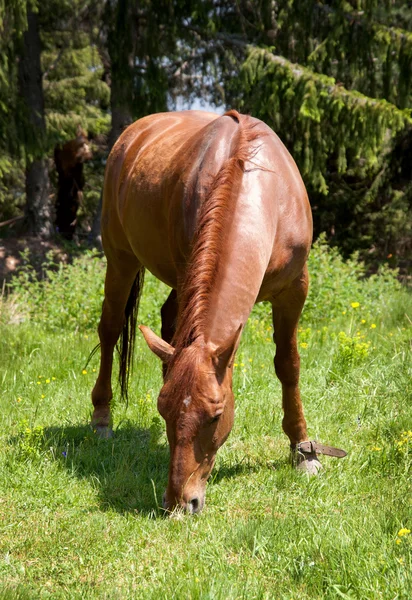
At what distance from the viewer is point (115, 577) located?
2686 millimetres

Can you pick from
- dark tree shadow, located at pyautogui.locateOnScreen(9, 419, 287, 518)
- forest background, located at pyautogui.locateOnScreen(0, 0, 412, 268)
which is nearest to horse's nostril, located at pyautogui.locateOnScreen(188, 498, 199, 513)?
dark tree shadow, located at pyautogui.locateOnScreen(9, 419, 287, 518)

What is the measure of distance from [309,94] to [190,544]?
7659mm

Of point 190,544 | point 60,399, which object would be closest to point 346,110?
point 60,399

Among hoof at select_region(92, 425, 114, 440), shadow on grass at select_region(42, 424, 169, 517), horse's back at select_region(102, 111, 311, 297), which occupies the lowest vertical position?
hoof at select_region(92, 425, 114, 440)

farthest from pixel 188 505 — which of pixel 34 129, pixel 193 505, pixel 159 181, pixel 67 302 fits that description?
pixel 34 129

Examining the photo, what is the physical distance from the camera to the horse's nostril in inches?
114

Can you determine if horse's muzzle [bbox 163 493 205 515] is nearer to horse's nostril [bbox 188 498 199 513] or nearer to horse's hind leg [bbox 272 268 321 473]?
horse's nostril [bbox 188 498 199 513]

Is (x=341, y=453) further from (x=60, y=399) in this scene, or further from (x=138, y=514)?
(x=60, y=399)

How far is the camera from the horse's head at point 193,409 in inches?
109

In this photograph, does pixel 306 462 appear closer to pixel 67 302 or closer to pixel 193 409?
pixel 193 409

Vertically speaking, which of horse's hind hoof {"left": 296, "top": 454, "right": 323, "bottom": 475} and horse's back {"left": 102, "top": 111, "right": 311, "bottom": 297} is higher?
horse's back {"left": 102, "top": 111, "right": 311, "bottom": 297}

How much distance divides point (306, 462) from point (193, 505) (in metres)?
1.08

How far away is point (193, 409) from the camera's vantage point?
2.76 metres

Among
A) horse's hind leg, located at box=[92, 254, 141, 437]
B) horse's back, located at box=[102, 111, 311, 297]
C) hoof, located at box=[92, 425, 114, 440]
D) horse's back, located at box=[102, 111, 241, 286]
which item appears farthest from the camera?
horse's hind leg, located at box=[92, 254, 141, 437]
